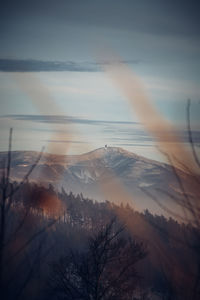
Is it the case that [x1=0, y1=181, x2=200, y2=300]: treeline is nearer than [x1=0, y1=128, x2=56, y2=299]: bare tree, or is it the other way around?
[x1=0, y1=128, x2=56, y2=299]: bare tree

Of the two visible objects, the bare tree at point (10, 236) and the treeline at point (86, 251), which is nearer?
the bare tree at point (10, 236)

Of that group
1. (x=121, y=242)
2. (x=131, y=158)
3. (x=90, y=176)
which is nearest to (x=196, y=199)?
(x=121, y=242)

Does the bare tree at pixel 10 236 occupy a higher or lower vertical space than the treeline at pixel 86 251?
higher

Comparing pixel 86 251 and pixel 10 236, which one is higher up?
pixel 10 236

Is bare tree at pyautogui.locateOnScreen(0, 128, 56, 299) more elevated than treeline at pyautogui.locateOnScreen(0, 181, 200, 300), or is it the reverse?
bare tree at pyautogui.locateOnScreen(0, 128, 56, 299)

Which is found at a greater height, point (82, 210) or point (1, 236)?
point (1, 236)

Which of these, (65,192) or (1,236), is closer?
(1,236)

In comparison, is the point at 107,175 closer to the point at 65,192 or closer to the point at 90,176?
the point at 90,176

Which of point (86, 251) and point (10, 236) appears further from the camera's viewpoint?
point (86, 251)
